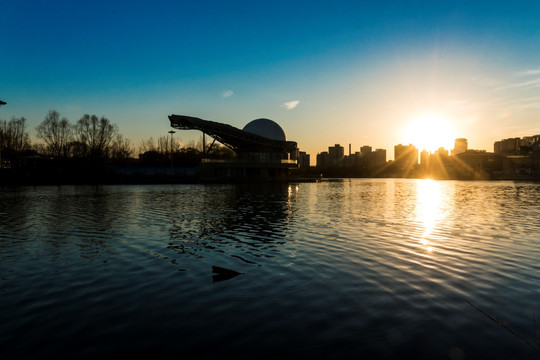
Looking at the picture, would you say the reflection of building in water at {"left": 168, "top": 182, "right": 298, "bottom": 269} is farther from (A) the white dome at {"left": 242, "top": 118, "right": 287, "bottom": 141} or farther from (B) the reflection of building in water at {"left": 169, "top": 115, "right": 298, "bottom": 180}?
(A) the white dome at {"left": 242, "top": 118, "right": 287, "bottom": 141}

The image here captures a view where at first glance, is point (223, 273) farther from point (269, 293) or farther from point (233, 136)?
point (233, 136)

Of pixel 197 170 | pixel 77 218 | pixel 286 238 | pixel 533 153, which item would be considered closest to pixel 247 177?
pixel 197 170

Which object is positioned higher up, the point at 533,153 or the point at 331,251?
the point at 533,153

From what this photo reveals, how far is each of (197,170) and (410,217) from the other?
3305 inches

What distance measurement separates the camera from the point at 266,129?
110 m

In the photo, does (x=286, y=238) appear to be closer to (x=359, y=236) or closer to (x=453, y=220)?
(x=359, y=236)

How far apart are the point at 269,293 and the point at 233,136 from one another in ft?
278

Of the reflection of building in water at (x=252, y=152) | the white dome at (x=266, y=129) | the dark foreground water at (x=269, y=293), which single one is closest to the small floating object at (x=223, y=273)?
the dark foreground water at (x=269, y=293)

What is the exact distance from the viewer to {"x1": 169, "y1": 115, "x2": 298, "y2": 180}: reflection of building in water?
92625 millimetres

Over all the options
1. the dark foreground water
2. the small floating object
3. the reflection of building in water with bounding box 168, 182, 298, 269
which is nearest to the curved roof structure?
the reflection of building in water with bounding box 168, 182, 298, 269

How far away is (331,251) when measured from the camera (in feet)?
46.7

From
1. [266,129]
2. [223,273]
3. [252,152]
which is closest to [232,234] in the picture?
[223,273]

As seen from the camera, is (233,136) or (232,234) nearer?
(232,234)

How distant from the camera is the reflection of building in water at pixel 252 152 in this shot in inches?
3647
